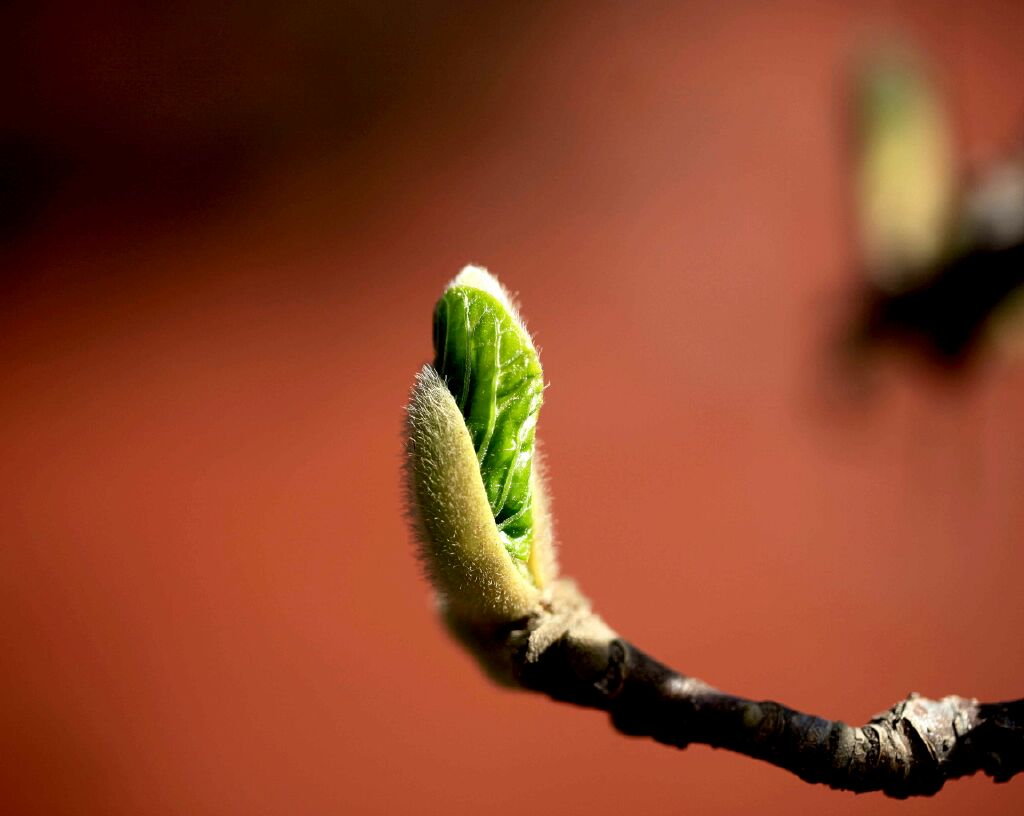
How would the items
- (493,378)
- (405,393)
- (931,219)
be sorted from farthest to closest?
(405,393) → (931,219) → (493,378)

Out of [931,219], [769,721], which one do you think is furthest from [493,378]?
[931,219]

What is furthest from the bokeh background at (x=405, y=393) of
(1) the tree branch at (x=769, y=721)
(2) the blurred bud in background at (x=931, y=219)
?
(1) the tree branch at (x=769, y=721)

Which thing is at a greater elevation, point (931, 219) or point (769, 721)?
point (931, 219)

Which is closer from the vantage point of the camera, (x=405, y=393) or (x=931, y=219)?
(x=931, y=219)

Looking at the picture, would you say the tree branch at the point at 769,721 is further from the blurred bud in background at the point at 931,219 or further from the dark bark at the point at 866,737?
the blurred bud in background at the point at 931,219

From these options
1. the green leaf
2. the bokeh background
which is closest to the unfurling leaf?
the green leaf

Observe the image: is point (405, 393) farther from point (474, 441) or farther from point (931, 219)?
point (474, 441)
